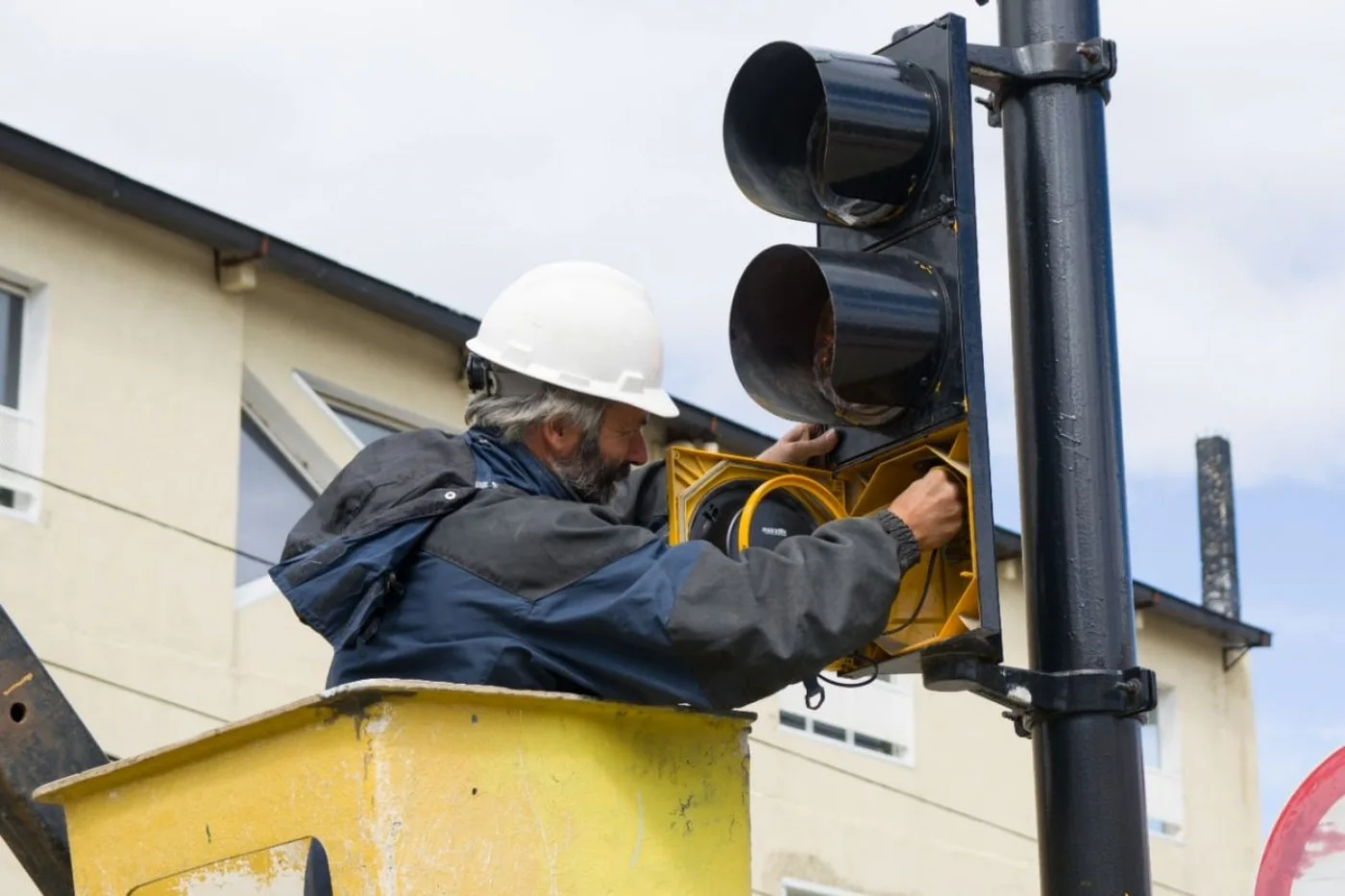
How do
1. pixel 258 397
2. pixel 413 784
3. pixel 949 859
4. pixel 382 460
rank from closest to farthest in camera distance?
pixel 413 784, pixel 382 460, pixel 258 397, pixel 949 859

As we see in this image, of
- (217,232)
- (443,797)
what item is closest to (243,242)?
(217,232)

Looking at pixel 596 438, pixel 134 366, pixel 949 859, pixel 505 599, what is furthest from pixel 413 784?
pixel 949 859

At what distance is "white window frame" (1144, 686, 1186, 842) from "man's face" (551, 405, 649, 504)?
20.7 metres

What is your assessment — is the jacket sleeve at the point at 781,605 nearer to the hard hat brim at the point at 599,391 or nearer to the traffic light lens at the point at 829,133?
the hard hat brim at the point at 599,391

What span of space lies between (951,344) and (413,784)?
143 cm

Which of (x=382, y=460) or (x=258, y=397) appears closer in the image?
(x=382, y=460)

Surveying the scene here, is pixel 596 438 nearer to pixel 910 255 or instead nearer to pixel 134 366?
pixel 910 255

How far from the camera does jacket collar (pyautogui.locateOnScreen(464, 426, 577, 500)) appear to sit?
475cm

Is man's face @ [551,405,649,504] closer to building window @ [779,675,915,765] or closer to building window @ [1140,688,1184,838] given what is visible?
building window @ [779,675,915,765]

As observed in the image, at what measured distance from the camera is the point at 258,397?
16750 mm

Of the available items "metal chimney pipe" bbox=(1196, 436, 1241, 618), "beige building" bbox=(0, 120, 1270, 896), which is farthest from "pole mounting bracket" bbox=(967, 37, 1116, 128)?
"metal chimney pipe" bbox=(1196, 436, 1241, 618)

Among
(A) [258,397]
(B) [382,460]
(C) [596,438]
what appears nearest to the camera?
(B) [382,460]

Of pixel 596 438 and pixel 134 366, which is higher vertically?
pixel 134 366

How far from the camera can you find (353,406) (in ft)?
57.7
